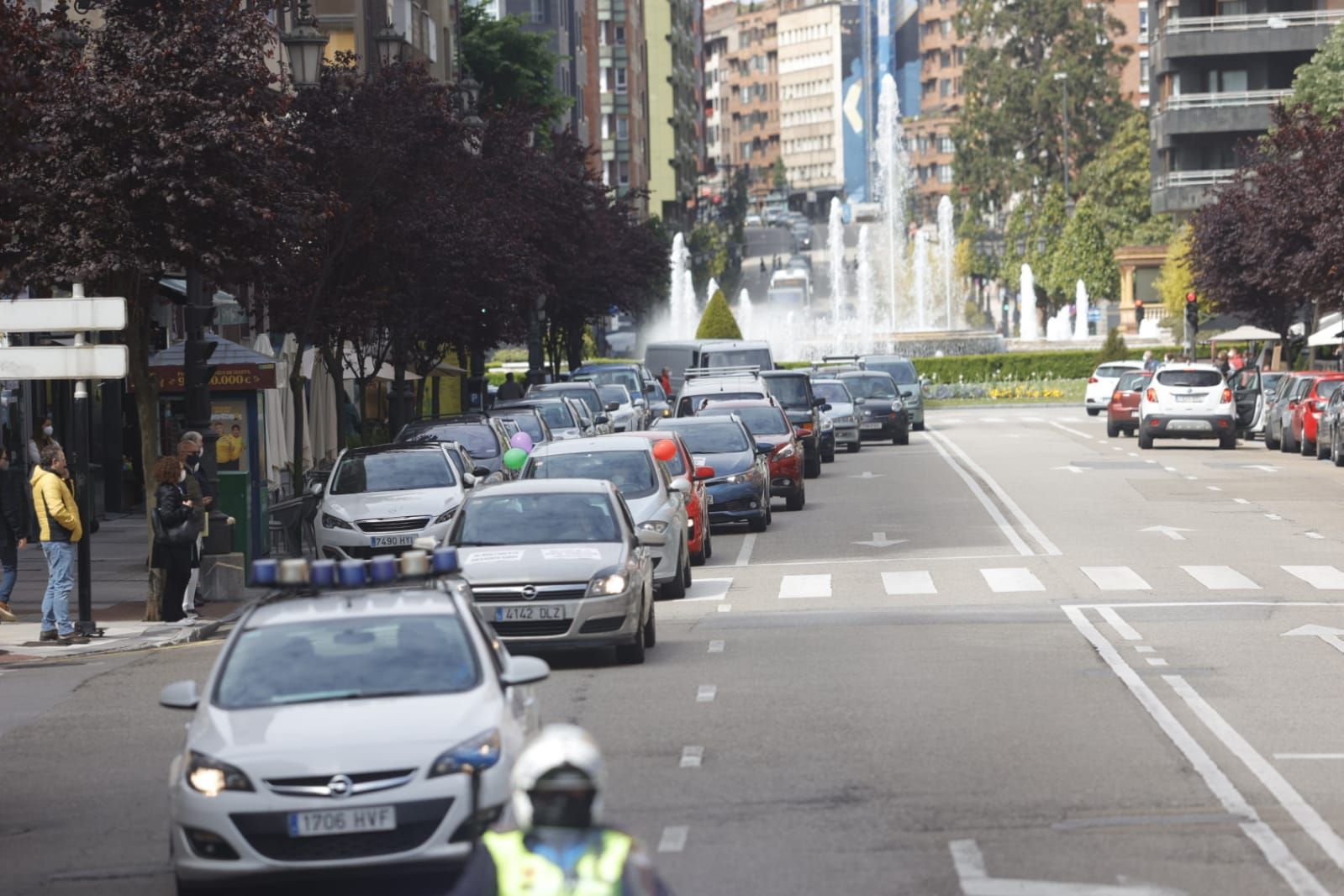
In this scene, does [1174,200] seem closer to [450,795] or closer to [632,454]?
[632,454]

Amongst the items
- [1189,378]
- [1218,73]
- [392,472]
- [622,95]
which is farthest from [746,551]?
[622,95]

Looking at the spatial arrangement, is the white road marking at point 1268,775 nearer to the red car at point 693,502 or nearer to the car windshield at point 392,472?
the red car at point 693,502

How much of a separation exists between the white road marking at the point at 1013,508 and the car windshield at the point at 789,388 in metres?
3.38

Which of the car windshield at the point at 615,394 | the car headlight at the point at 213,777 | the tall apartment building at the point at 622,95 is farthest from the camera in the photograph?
the tall apartment building at the point at 622,95

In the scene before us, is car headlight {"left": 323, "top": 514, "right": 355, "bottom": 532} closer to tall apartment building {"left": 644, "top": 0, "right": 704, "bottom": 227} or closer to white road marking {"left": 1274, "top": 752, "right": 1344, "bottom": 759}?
white road marking {"left": 1274, "top": 752, "right": 1344, "bottom": 759}

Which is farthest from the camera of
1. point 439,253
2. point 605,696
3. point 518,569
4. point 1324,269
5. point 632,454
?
point 1324,269

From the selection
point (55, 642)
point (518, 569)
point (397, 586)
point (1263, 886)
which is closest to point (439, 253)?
point (55, 642)

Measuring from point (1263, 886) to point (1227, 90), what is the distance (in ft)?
288

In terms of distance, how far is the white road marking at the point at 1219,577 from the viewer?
2234 centimetres

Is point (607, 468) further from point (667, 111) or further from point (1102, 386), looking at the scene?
point (667, 111)

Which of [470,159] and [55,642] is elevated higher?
[470,159]

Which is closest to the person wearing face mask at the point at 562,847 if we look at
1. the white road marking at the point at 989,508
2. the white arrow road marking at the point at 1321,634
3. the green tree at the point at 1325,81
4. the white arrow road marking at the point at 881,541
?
the white arrow road marking at the point at 1321,634

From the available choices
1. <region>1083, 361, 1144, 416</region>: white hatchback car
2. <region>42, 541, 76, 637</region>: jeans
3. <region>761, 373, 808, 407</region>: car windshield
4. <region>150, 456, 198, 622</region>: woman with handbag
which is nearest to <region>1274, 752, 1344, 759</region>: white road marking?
<region>42, 541, 76, 637</region>: jeans

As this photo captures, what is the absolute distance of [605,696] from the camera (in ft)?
51.6
